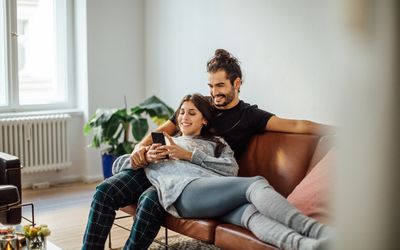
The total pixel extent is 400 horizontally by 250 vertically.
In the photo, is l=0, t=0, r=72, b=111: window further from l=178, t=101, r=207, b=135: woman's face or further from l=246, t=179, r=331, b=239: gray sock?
l=246, t=179, r=331, b=239: gray sock

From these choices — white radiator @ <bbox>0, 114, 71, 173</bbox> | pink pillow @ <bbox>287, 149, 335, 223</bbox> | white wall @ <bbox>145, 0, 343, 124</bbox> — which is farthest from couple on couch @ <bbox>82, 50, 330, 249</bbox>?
white radiator @ <bbox>0, 114, 71, 173</bbox>

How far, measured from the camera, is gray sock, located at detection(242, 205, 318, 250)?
2.13m

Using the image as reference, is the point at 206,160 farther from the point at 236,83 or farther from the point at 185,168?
the point at 236,83

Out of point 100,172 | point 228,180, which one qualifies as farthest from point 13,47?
point 228,180

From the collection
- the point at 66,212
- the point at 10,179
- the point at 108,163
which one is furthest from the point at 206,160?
the point at 108,163

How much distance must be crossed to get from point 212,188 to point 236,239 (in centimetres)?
29

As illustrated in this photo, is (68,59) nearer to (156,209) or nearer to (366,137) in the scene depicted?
(156,209)

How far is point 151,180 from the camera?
Answer: 9.46 ft

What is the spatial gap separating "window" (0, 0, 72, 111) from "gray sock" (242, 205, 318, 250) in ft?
10.1

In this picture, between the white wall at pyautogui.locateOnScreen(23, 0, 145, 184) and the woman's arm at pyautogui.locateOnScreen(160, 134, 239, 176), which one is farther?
the white wall at pyautogui.locateOnScreen(23, 0, 145, 184)

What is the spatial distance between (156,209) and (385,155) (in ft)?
8.29

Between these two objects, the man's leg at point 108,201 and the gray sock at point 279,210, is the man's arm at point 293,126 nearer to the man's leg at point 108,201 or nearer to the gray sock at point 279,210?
the gray sock at point 279,210

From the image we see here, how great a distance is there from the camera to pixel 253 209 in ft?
8.07

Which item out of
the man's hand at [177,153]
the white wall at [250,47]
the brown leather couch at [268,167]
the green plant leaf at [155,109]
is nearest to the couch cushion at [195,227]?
the brown leather couch at [268,167]
